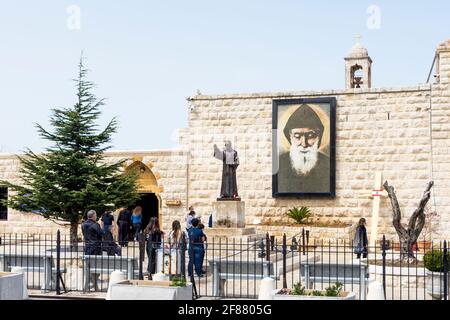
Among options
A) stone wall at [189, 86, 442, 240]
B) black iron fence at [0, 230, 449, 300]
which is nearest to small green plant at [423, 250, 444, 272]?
black iron fence at [0, 230, 449, 300]

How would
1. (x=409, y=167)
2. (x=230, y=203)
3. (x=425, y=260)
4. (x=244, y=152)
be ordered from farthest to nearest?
(x=244, y=152)
(x=409, y=167)
(x=230, y=203)
(x=425, y=260)

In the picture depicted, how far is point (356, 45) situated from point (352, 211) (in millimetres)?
7618

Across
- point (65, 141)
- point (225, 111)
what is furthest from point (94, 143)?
point (225, 111)

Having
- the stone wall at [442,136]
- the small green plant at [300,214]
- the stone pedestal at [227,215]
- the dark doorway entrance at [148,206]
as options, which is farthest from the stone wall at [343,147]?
the stone pedestal at [227,215]

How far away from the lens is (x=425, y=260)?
13.5m

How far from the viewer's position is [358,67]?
99.2ft

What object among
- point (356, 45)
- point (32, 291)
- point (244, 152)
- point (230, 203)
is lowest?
point (32, 291)

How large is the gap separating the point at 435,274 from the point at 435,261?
30 centimetres

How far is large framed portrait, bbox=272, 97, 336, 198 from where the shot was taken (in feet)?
88.6

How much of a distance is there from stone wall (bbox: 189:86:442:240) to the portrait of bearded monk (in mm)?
476

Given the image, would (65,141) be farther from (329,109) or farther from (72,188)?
(329,109)

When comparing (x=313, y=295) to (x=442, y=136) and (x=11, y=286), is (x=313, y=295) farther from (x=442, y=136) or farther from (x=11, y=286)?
(x=442, y=136)

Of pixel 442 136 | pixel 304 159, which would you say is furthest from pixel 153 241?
pixel 442 136
